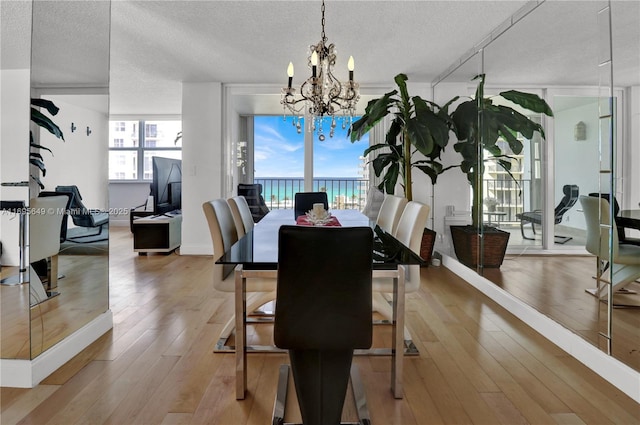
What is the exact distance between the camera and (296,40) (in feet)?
12.6

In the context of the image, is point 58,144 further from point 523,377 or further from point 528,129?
point 528,129

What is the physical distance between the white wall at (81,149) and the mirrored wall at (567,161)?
2.98m

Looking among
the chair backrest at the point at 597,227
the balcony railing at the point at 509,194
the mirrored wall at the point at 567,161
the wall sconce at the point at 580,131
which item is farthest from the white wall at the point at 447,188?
the chair backrest at the point at 597,227

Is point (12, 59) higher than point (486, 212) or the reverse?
higher

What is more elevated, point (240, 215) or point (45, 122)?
point (45, 122)

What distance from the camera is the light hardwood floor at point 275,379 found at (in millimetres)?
1670

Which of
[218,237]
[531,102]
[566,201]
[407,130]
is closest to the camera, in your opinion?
[218,237]

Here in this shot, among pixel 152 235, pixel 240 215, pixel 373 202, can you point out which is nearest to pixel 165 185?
pixel 152 235

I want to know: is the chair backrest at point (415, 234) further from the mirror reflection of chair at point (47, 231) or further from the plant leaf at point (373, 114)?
the plant leaf at point (373, 114)

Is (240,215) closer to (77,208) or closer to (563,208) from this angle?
(77,208)

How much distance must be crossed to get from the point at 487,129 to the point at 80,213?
3.37m

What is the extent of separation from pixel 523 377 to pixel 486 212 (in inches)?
77.6

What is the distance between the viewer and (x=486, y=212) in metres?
3.70

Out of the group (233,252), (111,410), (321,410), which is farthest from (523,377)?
(111,410)
